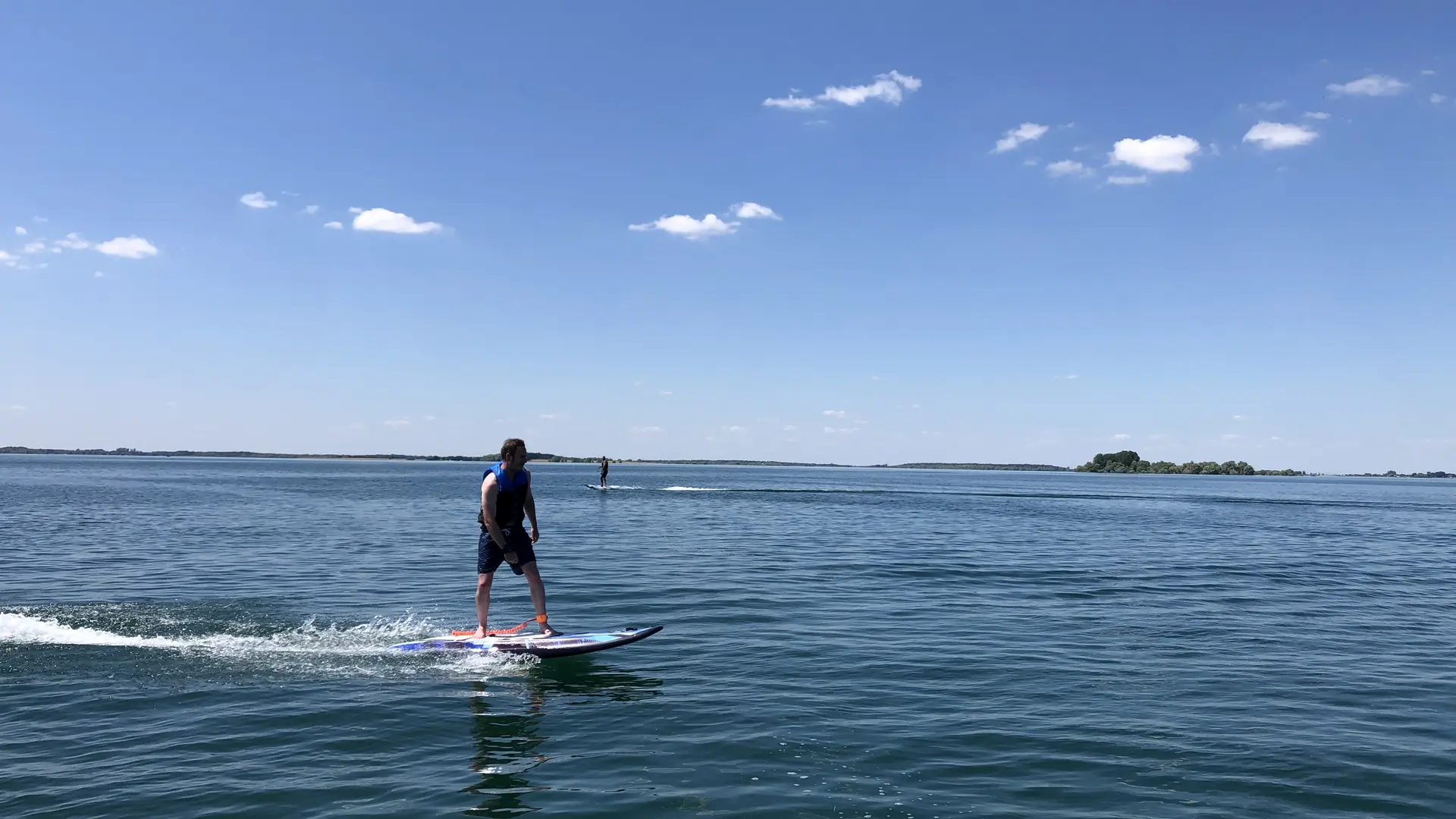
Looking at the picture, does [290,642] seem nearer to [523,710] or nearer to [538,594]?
[538,594]

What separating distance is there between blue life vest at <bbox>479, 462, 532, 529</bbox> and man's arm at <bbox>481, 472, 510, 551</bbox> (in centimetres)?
6

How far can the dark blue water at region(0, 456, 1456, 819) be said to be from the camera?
811 cm

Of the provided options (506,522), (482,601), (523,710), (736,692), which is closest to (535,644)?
(482,601)

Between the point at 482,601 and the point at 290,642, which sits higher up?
the point at 482,601

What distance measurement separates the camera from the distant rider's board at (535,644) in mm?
13141

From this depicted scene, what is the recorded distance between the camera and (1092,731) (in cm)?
989

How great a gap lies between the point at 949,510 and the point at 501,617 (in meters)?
47.9

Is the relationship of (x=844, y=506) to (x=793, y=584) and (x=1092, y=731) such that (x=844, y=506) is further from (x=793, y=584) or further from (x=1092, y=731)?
(x=1092, y=731)

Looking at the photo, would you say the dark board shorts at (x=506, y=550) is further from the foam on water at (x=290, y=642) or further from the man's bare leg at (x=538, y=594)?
the foam on water at (x=290, y=642)

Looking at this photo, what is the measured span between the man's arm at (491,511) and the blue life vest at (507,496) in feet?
0.21

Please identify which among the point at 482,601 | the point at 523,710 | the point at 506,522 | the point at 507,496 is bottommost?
the point at 523,710

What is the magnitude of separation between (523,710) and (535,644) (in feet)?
8.08

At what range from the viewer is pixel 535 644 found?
13.1 metres

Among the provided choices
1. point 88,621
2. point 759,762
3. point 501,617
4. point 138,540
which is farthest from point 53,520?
point 759,762
